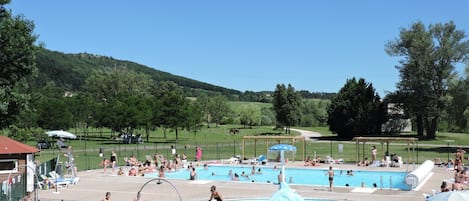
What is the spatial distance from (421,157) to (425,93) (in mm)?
32714

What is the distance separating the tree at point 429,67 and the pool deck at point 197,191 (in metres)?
48.1

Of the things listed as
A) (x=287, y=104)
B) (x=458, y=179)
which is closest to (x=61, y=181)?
(x=458, y=179)

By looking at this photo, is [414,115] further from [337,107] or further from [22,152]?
[22,152]

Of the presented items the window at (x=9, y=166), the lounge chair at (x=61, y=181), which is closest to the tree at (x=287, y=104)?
the lounge chair at (x=61, y=181)

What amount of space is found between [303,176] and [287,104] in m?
61.2

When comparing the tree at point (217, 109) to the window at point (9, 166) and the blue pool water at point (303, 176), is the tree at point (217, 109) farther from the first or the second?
the window at point (9, 166)

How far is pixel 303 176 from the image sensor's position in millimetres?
38531

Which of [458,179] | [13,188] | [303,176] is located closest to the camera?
[13,188]

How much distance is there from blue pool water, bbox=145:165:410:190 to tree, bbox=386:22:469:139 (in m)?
44.0

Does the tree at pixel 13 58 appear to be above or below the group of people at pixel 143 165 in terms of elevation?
above

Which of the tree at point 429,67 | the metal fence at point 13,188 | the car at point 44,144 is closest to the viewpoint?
the metal fence at point 13,188

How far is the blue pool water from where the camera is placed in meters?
35.0

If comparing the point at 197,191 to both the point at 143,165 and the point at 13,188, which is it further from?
the point at 143,165

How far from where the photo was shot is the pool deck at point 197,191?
2561cm
